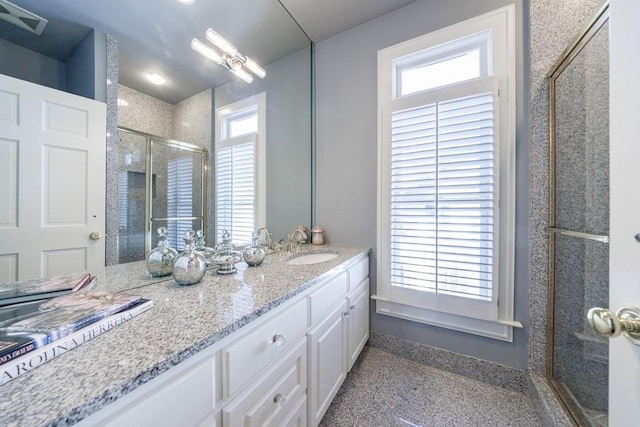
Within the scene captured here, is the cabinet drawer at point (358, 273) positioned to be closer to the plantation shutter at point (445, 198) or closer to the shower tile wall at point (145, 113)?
the plantation shutter at point (445, 198)

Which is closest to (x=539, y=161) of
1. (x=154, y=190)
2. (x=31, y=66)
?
(x=154, y=190)

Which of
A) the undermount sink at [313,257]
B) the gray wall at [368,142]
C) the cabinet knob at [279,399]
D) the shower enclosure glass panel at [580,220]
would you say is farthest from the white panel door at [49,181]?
the shower enclosure glass panel at [580,220]

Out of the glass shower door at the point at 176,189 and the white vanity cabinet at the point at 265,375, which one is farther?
the glass shower door at the point at 176,189

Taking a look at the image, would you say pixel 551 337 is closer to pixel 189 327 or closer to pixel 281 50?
pixel 189 327

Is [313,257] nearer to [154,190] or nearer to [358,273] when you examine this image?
[358,273]

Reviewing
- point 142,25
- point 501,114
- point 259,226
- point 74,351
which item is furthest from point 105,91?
point 501,114

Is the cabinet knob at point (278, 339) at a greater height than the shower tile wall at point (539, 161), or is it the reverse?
the shower tile wall at point (539, 161)

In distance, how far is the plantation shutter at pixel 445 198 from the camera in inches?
56.7

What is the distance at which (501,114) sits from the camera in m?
1.42

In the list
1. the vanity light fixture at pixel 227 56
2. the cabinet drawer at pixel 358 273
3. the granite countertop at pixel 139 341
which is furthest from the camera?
the cabinet drawer at pixel 358 273

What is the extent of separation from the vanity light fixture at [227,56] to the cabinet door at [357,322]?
1.54 metres

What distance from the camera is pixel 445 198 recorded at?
5.05 feet

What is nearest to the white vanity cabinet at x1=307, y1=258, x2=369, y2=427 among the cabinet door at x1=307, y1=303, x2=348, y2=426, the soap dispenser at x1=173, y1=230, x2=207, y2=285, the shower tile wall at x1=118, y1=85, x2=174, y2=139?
the cabinet door at x1=307, y1=303, x2=348, y2=426

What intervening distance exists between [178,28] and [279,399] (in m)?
1.63
